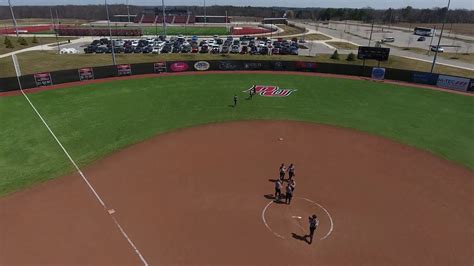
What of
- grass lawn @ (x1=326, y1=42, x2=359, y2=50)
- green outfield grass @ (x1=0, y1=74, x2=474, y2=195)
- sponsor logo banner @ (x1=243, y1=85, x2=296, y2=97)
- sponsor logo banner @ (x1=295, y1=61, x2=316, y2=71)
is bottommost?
green outfield grass @ (x1=0, y1=74, x2=474, y2=195)

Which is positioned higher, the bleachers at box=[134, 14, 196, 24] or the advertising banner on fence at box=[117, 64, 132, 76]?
the bleachers at box=[134, 14, 196, 24]

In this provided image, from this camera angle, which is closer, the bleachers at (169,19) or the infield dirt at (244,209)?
the infield dirt at (244,209)

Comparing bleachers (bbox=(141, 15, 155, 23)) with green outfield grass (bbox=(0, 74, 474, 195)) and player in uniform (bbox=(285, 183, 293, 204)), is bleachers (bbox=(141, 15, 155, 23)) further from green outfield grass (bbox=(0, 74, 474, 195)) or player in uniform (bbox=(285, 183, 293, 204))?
player in uniform (bbox=(285, 183, 293, 204))

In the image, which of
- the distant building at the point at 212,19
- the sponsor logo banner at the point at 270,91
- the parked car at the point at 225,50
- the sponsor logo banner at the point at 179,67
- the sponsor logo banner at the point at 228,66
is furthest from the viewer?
the distant building at the point at 212,19

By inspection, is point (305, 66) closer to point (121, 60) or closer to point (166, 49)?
point (166, 49)

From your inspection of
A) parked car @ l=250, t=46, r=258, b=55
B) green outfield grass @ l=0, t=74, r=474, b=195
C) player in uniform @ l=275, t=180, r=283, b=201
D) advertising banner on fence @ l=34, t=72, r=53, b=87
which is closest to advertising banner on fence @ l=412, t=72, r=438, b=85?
green outfield grass @ l=0, t=74, r=474, b=195

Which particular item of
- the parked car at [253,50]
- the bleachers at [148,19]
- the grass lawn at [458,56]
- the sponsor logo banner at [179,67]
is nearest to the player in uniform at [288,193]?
the sponsor logo banner at [179,67]

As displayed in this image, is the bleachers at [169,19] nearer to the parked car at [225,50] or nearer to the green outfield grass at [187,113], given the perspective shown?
the parked car at [225,50]
